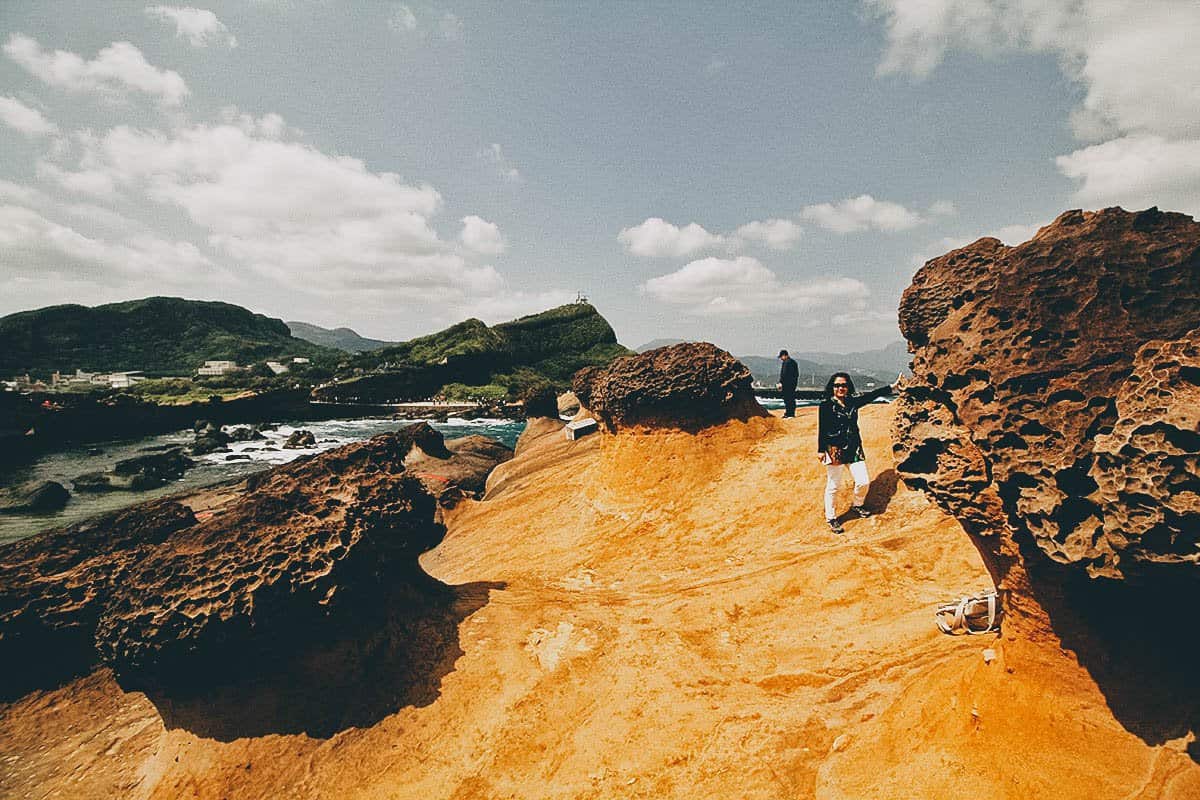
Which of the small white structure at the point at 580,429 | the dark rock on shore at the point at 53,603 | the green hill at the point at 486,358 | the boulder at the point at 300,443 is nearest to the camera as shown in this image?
the dark rock on shore at the point at 53,603

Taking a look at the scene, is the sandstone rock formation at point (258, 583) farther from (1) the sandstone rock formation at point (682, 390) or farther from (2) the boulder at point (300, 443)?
(2) the boulder at point (300, 443)

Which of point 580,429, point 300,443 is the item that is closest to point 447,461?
point 580,429

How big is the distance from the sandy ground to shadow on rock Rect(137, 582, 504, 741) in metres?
0.13

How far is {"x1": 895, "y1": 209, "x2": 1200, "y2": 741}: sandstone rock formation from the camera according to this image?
2570mm

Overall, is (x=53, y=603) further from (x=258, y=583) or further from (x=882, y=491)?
(x=882, y=491)

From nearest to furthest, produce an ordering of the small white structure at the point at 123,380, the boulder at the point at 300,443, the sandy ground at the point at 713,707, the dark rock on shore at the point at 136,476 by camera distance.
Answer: the sandy ground at the point at 713,707, the dark rock on shore at the point at 136,476, the boulder at the point at 300,443, the small white structure at the point at 123,380

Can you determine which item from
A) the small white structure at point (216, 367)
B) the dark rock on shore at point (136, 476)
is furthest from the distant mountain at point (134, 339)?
the dark rock on shore at point (136, 476)

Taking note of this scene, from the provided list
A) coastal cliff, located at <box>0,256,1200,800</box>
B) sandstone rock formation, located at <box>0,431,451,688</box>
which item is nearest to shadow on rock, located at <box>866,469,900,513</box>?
coastal cliff, located at <box>0,256,1200,800</box>

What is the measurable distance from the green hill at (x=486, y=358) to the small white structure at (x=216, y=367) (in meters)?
30.3

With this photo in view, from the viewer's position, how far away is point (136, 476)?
31469 millimetres

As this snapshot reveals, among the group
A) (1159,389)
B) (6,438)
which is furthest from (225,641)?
(6,438)

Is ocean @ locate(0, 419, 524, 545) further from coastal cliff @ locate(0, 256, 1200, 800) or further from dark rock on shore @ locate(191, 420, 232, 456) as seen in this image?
coastal cliff @ locate(0, 256, 1200, 800)

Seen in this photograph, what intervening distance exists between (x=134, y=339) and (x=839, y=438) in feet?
650

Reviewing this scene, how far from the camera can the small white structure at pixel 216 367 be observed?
12147 cm
